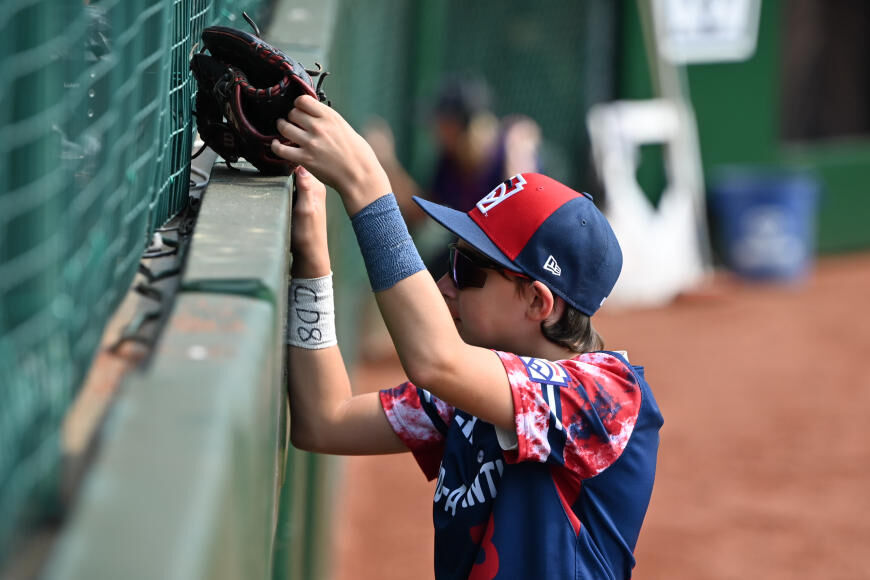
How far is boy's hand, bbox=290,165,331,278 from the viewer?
183cm

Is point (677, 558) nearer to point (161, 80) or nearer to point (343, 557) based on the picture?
point (343, 557)

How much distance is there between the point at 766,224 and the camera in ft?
30.8

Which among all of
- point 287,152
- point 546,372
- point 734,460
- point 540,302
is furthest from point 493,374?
point 734,460

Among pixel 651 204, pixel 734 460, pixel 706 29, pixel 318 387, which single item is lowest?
pixel 734 460

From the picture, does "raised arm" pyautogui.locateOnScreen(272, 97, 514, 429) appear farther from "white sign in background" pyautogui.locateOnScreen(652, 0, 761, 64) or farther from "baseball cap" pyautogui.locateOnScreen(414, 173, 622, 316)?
"white sign in background" pyautogui.locateOnScreen(652, 0, 761, 64)

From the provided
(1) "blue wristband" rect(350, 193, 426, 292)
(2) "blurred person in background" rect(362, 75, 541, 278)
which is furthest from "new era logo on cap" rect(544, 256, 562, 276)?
(2) "blurred person in background" rect(362, 75, 541, 278)

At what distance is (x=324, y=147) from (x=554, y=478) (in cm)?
65

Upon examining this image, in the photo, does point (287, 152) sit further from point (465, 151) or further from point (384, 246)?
point (465, 151)

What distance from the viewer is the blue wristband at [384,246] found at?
1.65 m

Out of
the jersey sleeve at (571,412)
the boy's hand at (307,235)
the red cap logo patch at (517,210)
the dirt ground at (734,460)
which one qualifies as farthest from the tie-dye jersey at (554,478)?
the dirt ground at (734,460)

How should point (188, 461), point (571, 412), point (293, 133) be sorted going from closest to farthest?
point (188, 461), point (293, 133), point (571, 412)

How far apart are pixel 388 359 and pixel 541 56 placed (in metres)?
3.42

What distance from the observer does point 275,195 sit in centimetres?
162

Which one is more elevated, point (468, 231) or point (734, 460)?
point (468, 231)
